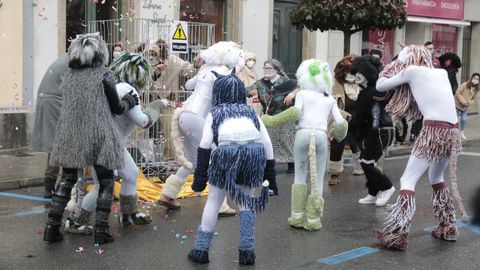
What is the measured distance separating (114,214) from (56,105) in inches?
50.2

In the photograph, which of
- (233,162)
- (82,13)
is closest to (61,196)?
(233,162)

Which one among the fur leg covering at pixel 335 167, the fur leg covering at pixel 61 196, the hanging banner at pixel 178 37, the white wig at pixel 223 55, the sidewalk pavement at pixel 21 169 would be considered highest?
the hanging banner at pixel 178 37

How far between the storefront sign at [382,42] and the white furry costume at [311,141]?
13435 mm

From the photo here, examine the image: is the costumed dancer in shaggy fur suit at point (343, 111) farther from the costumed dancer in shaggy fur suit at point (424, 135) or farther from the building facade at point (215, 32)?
the costumed dancer in shaggy fur suit at point (424, 135)

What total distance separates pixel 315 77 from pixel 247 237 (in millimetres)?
2039

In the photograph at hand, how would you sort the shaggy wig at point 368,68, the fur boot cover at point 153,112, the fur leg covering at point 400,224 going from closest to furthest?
1. the fur leg covering at point 400,224
2. the fur boot cover at point 153,112
3. the shaggy wig at point 368,68

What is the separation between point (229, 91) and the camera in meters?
5.45

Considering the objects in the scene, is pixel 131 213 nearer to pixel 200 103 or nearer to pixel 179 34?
pixel 200 103

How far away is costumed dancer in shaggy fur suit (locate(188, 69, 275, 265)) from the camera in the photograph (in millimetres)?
5270

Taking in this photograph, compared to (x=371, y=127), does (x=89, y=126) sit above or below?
above

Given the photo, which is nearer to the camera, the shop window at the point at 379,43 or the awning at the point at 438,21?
the shop window at the point at 379,43

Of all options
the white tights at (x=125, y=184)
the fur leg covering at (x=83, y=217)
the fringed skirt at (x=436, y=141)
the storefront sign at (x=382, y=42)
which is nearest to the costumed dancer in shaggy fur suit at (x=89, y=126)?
the white tights at (x=125, y=184)

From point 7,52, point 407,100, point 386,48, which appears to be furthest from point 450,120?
point 386,48

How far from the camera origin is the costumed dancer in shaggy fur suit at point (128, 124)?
20.5ft
